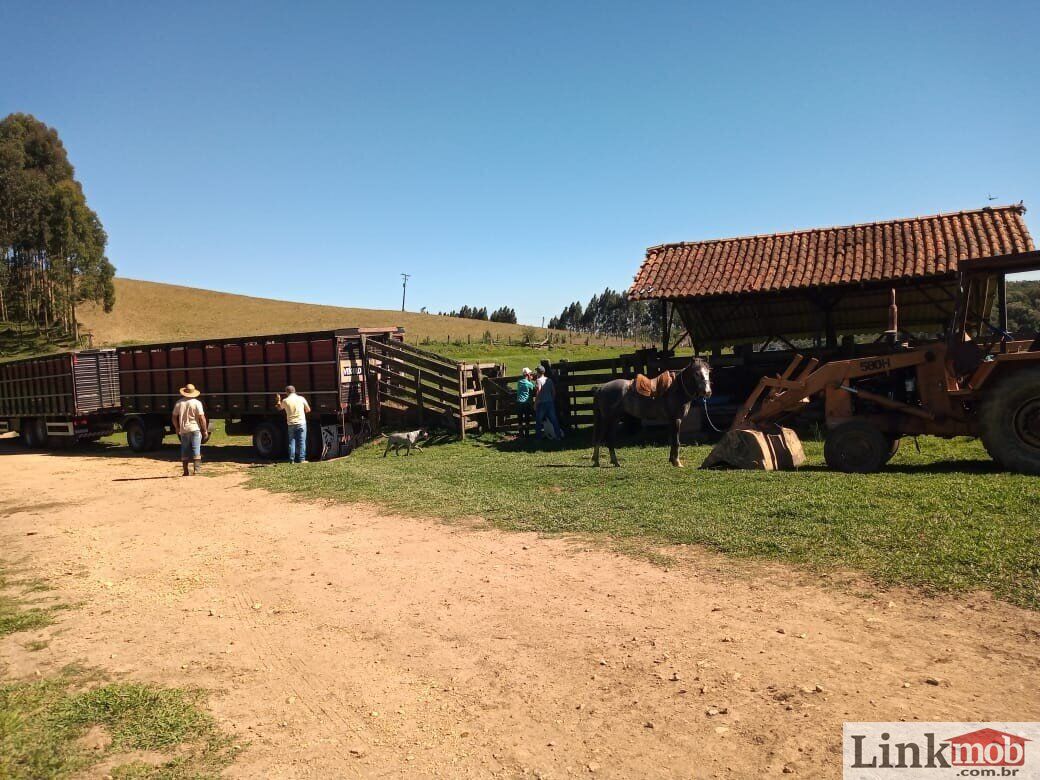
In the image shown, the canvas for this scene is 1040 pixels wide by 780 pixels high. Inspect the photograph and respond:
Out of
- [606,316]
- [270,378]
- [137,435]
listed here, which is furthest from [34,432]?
[606,316]

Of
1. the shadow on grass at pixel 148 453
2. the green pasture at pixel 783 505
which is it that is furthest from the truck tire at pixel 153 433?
the green pasture at pixel 783 505

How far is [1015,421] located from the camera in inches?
337

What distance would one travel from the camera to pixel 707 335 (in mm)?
19000

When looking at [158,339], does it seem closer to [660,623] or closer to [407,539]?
[407,539]

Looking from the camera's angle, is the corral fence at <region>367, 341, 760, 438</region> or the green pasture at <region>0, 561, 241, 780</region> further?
the corral fence at <region>367, 341, 760, 438</region>

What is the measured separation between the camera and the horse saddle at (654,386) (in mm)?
12297

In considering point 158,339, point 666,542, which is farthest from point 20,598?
point 158,339

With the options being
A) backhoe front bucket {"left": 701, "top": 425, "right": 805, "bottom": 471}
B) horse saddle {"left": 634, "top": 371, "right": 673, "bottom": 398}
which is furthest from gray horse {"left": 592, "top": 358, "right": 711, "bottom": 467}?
backhoe front bucket {"left": 701, "top": 425, "right": 805, "bottom": 471}

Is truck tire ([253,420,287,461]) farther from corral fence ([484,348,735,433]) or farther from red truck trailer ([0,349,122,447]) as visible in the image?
red truck trailer ([0,349,122,447])

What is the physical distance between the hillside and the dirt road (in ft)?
177

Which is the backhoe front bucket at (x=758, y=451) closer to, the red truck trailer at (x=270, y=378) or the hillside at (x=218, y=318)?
the red truck trailer at (x=270, y=378)

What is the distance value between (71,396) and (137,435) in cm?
263

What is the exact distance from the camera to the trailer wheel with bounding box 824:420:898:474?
31.7 feet

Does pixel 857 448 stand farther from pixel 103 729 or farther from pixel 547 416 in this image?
→ pixel 103 729
